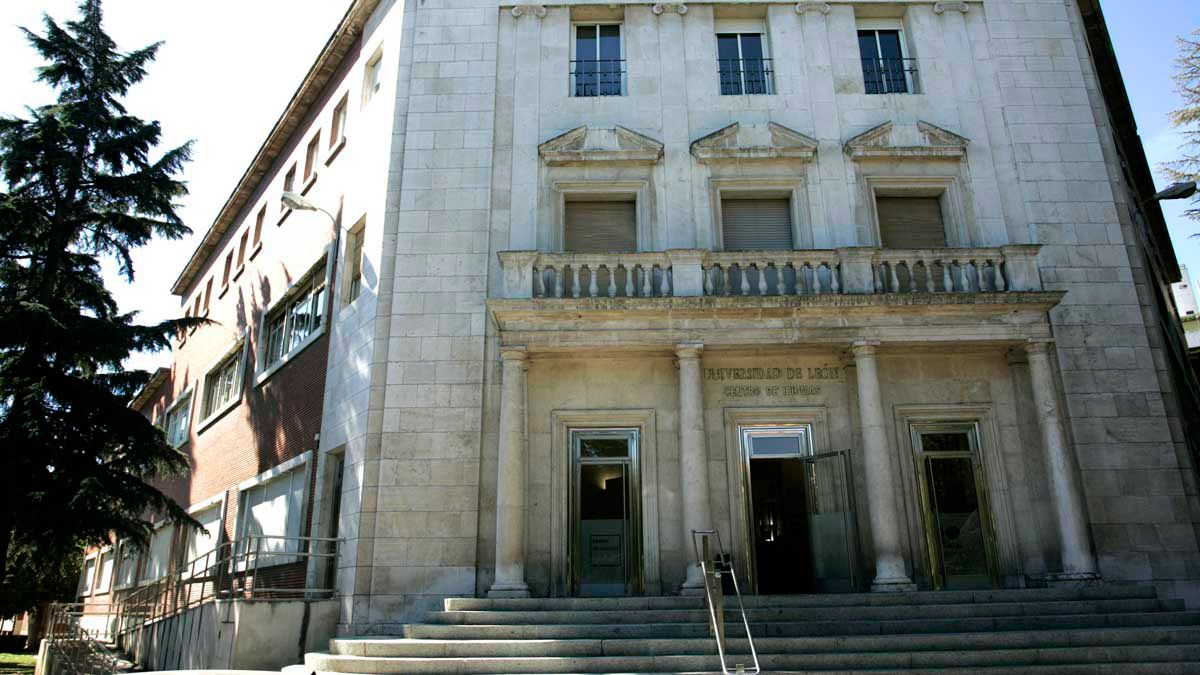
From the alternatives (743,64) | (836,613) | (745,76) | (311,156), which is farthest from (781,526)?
(311,156)

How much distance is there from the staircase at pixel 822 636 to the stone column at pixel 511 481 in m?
0.86

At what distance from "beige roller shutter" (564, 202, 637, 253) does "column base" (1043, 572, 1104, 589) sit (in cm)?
865

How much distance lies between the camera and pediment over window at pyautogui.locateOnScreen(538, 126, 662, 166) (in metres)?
15.3

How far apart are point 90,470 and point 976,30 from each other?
20404 mm

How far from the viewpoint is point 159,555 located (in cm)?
2683

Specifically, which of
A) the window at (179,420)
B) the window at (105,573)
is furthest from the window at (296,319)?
the window at (105,573)

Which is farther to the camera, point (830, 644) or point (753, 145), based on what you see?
point (753, 145)

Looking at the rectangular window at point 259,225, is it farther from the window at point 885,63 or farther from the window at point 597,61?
the window at point 885,63

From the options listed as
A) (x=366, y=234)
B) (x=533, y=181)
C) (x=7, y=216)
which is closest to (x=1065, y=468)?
(x=533, y=181)

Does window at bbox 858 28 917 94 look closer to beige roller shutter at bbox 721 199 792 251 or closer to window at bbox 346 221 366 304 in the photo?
beige roller shutter at bbox 721 199 792 251

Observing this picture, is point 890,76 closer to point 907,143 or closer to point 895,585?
point 907,143

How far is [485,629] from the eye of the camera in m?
10.3

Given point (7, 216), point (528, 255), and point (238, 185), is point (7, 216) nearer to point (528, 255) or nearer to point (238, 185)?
point (238, 185)

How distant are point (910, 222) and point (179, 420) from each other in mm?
A: 26888
